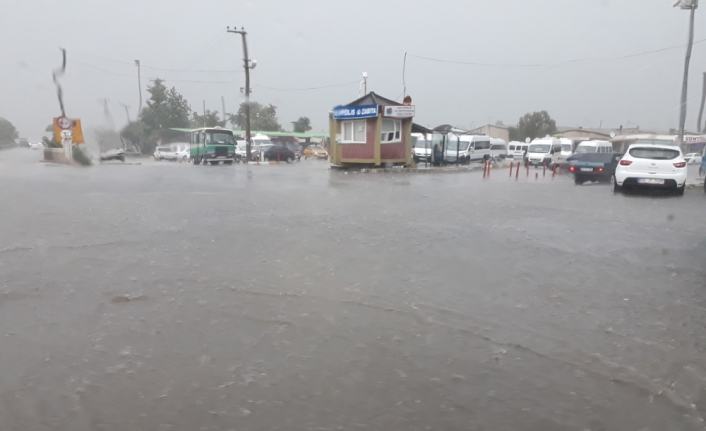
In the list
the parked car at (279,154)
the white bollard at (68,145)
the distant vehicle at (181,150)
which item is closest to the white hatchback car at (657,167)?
the white bollard at (68,145)

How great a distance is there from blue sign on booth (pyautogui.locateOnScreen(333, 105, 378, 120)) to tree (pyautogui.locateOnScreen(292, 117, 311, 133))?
172 feet

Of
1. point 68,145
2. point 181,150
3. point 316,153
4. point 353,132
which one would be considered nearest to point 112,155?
point 68,145

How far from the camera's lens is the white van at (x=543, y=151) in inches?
1391

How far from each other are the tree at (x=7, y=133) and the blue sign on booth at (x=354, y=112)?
14148 mm

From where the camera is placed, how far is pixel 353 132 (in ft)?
95.1

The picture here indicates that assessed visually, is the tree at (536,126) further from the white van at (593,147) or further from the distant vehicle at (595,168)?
the distant vehicle at (595,168)

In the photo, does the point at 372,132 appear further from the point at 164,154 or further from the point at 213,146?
the point at 164,154

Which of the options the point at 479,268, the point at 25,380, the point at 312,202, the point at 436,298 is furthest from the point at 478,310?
the point at 312,202

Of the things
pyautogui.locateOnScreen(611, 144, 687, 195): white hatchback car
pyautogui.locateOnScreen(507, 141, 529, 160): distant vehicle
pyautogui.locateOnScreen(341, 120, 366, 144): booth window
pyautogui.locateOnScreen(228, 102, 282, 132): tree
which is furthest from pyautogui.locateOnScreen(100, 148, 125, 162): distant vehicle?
pyautogui.locateOnScreen(228, 102, 282, 132): tree

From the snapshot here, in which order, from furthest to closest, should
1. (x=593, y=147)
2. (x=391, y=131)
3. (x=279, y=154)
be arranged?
1. (x=279, y=154)
2. (x=593, y=147)
3. (x=391, y=131)

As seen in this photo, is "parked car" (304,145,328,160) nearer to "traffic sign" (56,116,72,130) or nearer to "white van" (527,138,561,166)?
"white van" (527,138,561,166)

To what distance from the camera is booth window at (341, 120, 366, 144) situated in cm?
2878

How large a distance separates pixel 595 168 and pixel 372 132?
35.7 feet

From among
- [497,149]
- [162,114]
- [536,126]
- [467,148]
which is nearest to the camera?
[467,148]
